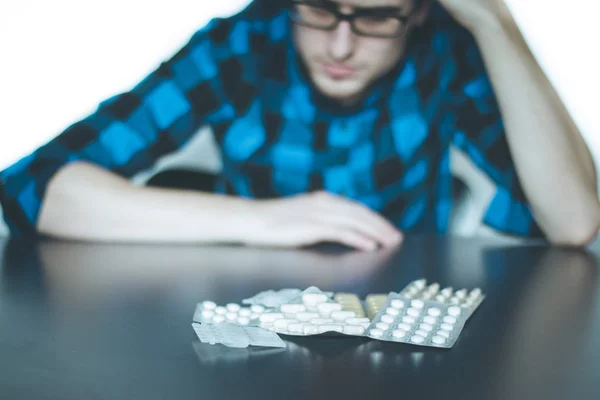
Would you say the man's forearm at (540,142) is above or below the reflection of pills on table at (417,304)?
below

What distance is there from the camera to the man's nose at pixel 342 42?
1.16m

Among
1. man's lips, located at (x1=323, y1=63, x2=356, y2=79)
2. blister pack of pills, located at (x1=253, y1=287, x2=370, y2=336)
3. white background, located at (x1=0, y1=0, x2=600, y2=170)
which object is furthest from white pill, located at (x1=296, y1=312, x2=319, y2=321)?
white background, located at (x1=0, y1=0, x2=600, y2=170)

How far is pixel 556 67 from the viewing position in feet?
4.54

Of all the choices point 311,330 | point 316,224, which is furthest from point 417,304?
point 316,224

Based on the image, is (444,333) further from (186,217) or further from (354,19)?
(354,19)

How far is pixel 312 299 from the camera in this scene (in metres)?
0.59

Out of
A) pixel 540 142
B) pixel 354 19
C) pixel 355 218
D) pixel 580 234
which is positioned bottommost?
pixel 580 234

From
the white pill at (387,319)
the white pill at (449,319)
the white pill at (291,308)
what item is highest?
the white pill at (291,308)

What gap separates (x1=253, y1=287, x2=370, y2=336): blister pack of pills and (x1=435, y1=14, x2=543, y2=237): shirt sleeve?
754mm

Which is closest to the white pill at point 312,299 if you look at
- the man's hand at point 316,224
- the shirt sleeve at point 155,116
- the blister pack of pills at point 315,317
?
the blister pack of pills at point 315,317

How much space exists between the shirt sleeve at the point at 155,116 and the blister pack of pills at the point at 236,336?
63 centimetres

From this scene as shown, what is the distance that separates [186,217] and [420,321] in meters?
0.54

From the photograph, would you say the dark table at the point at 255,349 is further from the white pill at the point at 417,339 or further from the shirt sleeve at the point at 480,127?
the shirt sleeve at the point at 480,127

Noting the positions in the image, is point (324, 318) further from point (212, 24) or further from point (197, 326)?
point (212, 24)
